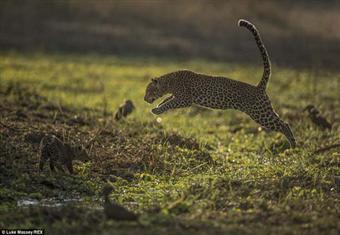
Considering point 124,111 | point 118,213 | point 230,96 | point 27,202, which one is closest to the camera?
point 118,213

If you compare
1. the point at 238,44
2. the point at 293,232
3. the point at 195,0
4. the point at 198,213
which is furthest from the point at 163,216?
the point at 195,0

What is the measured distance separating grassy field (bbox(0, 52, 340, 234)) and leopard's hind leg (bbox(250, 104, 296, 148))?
22cm

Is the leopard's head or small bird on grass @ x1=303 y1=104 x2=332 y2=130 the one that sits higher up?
the leopard's head

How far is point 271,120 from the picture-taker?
12.1m

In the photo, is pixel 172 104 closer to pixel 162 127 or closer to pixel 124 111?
pixel 162 127

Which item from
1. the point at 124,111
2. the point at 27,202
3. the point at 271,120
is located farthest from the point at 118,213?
the point at 124,111

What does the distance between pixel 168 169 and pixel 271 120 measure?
6.96 feet

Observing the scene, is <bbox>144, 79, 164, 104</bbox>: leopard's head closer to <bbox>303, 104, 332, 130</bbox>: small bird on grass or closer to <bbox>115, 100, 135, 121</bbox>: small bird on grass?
<bbox>115, 100, 135, 121</bbox>: small bird on grass

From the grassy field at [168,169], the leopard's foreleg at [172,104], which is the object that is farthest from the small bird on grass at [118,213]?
the leopard's foreleg at [172,104]

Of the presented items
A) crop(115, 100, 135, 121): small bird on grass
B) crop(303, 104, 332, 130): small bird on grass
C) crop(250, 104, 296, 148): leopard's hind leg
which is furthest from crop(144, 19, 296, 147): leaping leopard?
crop(115, 100, 135, 121): small bird on grass

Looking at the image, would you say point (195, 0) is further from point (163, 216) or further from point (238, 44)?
point (163, 216)

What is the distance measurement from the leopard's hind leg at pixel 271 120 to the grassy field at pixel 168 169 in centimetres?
22

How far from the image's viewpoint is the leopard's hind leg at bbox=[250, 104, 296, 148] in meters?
12.0

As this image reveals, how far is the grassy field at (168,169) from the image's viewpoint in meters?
7.96
